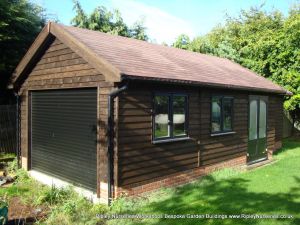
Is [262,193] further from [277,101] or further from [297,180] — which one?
[277,101]

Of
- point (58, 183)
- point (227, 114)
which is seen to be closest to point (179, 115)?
point (227, 114)

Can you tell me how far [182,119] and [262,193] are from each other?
2.93 m

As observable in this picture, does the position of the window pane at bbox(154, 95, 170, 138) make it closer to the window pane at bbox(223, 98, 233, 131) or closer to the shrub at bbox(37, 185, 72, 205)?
the shrub at bbox(37, 185, 72, 205)

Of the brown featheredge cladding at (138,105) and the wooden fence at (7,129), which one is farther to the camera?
the wooden fence at (7,129)

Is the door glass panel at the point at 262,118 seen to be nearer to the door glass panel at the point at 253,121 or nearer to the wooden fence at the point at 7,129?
the door glass panel at the point at 253,121

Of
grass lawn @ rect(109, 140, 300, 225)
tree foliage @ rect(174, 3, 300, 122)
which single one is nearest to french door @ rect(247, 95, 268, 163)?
grass lawn @ rect(109, 140, 300, 225)

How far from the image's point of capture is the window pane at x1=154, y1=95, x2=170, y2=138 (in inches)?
353

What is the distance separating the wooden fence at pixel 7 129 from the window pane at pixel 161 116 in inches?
301

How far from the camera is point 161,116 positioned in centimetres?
910

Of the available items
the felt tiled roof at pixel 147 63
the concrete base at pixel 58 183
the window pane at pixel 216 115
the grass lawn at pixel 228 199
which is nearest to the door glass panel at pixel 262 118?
the felt tiled roof at pixel 147 63

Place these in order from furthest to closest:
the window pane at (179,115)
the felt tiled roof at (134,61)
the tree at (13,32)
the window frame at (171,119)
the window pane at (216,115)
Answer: the tree at (13,32)
the window pane at (216,115)
the window pane at (179,115)
the window frame at (171,119)
the felt tiled roof at (134,61)

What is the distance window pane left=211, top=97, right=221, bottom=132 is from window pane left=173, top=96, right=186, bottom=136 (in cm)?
168

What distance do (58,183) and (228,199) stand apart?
5.07m

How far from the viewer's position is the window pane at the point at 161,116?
896cm
